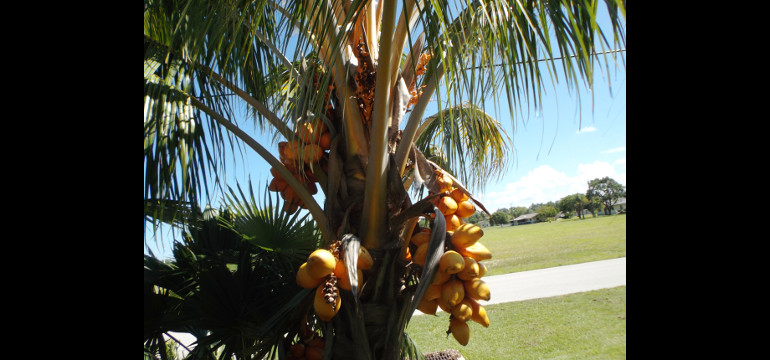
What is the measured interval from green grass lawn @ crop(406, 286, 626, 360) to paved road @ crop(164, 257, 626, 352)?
2.29 feet

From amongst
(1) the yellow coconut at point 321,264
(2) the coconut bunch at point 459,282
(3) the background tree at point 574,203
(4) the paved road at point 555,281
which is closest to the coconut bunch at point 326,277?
(1) the yellow coconut at point 321,264

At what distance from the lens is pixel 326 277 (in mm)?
1707

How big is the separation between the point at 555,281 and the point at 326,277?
432 inches

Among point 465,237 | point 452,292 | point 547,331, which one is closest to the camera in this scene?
point 452,292

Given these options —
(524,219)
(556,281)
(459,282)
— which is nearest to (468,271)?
(459,282)

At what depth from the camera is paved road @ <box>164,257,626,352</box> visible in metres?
9.73

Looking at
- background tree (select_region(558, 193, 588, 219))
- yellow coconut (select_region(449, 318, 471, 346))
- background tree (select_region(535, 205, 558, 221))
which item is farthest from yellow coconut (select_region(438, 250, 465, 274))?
background tree (select_region(535, 205, 558, 221))

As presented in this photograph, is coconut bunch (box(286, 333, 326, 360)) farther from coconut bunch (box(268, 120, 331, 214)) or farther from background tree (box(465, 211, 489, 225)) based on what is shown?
background tree (box(465, 211, 489, 225))

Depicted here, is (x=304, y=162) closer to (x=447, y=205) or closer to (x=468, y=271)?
(x=447, y=205)

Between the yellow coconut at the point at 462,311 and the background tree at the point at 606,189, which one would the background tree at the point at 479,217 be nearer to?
the yellow coconut at the point at 462,311

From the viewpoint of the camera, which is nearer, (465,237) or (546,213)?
(465,237)

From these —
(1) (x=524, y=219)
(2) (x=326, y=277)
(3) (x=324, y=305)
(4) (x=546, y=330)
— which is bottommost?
(1) (x=524, y=219)

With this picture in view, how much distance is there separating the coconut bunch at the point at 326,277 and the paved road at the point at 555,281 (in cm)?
716
